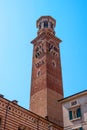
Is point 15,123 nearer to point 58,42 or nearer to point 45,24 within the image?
point 58,42

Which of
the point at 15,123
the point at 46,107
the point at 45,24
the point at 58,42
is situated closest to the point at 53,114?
the point at 46,107

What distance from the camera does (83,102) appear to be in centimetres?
2222

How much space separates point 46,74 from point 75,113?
47.8ft

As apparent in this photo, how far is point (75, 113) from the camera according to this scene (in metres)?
22.3

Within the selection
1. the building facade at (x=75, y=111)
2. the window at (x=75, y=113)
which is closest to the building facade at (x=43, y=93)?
the building facade at (x=75, y=111)

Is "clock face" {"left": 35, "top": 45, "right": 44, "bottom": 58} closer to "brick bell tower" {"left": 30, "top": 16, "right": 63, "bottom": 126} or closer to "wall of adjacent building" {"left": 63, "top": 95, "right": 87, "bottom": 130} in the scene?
"brick bell tower" {"left": 30, "top": 16, "right": 63, "bottom": 126}

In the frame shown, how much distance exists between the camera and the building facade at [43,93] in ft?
70.3

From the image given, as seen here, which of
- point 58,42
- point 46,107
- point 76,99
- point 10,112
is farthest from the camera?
point 58,42

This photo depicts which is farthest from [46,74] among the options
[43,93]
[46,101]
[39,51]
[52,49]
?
[52,49]

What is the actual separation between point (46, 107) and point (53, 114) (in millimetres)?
1491

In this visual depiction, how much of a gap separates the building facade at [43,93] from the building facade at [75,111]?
2.92 m

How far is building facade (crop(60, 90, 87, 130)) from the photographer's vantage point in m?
21.4

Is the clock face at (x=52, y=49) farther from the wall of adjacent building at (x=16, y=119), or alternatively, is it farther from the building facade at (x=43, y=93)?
the wall of adjacent building at (x=16, y=119)

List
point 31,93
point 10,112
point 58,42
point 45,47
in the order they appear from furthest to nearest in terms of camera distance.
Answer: point 58,42 < point 45,47 < point 31,93 < point 10,112
